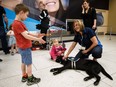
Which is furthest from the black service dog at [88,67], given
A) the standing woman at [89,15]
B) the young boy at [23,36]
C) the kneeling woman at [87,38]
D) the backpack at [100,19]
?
the backpack at [100,19]

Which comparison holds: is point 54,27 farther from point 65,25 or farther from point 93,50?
point 93,50

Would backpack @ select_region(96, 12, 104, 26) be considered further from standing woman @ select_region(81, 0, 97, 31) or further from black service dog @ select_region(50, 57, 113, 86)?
black service dog @ select_region(50, 57, 113, 86)

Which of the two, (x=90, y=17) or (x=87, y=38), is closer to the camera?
(x=87, y=38)

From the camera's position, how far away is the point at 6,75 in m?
1.95

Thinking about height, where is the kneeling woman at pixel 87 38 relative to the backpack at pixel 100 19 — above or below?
below

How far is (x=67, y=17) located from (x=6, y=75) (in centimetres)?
446

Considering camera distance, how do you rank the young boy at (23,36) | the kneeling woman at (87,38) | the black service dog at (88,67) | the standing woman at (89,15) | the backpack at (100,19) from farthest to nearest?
the backpack at (100,19)
the standing woman at (89,15)
the kneeling woman at (87,38)
the black service dog at (88,67)
the young boy at (23,36)

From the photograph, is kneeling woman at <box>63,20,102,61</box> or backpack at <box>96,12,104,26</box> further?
backpack at <box>96,12,104,26</box>

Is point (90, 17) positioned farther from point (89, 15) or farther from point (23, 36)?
point (23, 36)

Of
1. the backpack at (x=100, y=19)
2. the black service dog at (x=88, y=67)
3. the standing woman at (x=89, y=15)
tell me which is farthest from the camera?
the backpack at (x=100, y=19)

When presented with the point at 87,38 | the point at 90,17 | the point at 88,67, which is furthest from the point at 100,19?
the point at 88,67

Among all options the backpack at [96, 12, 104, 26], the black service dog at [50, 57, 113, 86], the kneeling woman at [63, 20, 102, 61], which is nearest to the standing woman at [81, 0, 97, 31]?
the kneeling woman at [63, 20, 102, 61]

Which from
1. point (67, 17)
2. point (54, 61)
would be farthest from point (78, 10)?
point (54, 61)

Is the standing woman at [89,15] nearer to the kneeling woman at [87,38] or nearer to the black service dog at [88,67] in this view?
the kneeling woman at [87,38]
